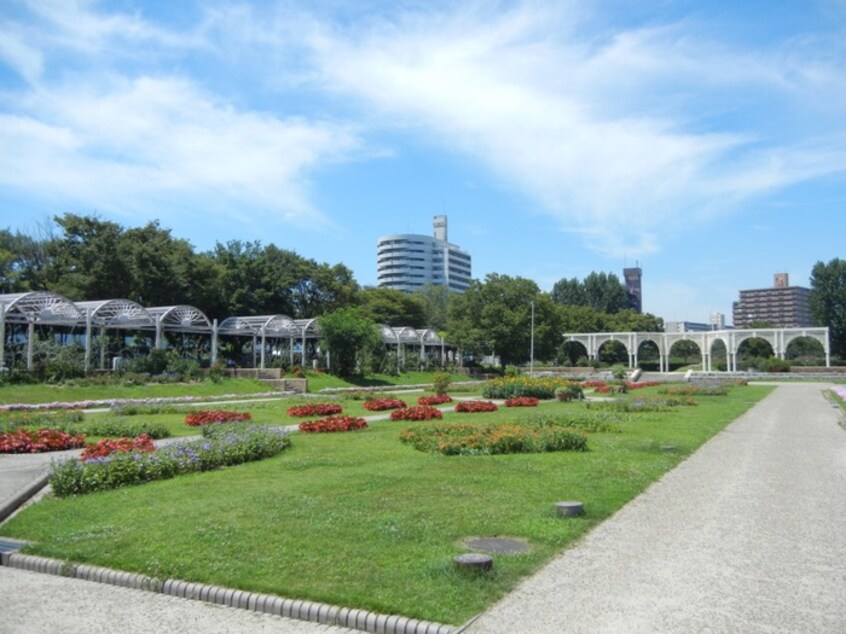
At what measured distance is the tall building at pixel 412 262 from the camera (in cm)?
15350

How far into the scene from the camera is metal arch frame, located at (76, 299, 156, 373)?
32.9 meters

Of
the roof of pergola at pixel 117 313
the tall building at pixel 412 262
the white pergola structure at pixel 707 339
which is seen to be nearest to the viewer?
the roof of pergola at pixel 117 313

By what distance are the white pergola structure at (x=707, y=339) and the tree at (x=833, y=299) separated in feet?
7.62

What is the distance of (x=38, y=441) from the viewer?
13625 millimetres

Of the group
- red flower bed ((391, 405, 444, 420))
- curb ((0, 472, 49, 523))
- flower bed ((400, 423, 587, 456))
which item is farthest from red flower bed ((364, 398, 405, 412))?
curb ((0, 472, 49, 523))

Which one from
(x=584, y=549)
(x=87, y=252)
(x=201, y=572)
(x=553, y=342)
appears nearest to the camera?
(x=201, y=572)

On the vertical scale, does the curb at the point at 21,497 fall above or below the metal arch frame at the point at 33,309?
below

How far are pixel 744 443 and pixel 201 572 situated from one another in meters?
12.5

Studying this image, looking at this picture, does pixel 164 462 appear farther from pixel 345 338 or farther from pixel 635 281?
pixel 635 281

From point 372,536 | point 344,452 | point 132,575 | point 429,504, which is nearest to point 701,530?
point 429,504

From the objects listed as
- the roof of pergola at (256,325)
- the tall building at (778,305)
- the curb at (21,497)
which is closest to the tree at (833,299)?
the roof of pergola at (256,325)

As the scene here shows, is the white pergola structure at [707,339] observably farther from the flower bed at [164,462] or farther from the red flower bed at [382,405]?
the flower bed at [164,462]

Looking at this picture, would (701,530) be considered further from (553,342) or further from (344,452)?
(553,342)

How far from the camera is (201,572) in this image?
5.66 metres
